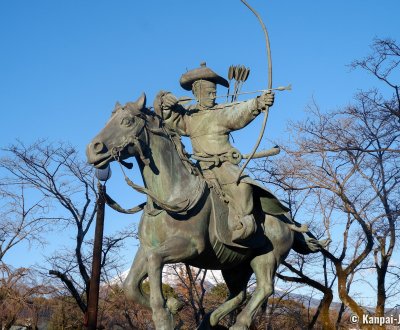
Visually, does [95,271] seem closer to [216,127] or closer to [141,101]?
[216,127]

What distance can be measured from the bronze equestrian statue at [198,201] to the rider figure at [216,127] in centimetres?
1

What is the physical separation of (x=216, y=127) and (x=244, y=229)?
1314mm

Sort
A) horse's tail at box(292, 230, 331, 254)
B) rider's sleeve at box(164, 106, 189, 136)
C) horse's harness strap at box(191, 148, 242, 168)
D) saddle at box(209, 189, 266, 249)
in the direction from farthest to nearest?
horse's tail at box(292, 230, 331, 254) < rider's sleeve at box(164, 106, 189, 136) < horse's harness strap at box(191, 148, 242, 168) < saddle at box(209, 189, 266, 249)

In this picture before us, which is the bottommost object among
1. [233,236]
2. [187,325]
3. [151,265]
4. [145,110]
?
[151,265]

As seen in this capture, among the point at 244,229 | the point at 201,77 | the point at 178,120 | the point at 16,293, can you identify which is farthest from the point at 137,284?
the point at 16,293

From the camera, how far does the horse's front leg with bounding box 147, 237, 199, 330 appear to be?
5.65 meters

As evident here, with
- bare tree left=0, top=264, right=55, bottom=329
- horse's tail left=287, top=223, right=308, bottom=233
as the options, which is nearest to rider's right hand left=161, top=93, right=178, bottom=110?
horse's tail left=287, top=223, right=308, bottom=233

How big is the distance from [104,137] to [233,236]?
1.72 meters

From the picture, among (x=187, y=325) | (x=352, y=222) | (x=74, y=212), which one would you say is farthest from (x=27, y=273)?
(x=352, y=222)

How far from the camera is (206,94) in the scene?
6.99m

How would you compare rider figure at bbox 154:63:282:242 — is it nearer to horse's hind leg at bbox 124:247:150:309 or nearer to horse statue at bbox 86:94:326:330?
horse statue at bbox 86:94:326:330

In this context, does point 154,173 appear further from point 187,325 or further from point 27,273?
point 187,325

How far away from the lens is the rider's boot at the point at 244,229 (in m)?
6.13

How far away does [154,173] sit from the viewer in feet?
20.1
